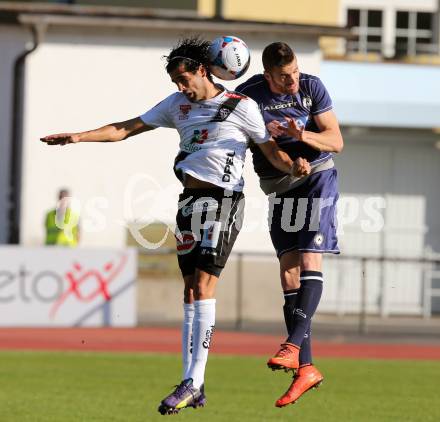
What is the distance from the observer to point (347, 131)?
29.2 metres

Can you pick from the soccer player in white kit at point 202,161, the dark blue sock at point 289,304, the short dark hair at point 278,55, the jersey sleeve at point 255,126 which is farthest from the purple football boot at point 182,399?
the short dark hair at point 278,55

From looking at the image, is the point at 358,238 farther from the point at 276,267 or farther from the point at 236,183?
the point at 236,183

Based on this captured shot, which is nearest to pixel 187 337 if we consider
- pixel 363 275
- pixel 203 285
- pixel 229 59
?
pixel 203 285

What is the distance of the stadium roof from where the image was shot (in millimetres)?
26578

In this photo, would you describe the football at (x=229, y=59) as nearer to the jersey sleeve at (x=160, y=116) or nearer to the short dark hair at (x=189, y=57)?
the short dark hair at (x=189, y=57)

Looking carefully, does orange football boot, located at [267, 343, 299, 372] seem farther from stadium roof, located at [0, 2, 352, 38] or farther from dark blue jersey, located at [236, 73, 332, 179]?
stadium roof, located at [0, 2, 352, 38]

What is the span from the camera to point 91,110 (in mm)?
26906

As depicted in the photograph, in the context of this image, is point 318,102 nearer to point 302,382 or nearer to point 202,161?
point 202,161

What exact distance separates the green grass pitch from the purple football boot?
2.90 m

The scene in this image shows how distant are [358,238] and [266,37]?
5.61 metres

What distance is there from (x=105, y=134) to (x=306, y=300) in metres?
1.96

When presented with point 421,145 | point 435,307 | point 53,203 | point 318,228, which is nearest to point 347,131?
point 421,145

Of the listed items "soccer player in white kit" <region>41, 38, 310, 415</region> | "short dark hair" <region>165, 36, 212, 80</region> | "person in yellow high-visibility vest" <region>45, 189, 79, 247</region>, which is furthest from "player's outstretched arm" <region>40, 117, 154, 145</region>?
"person in yellow high-visibility vest" <region>45, 189, 79, 247</region>

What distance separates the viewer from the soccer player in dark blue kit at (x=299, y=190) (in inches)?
415
